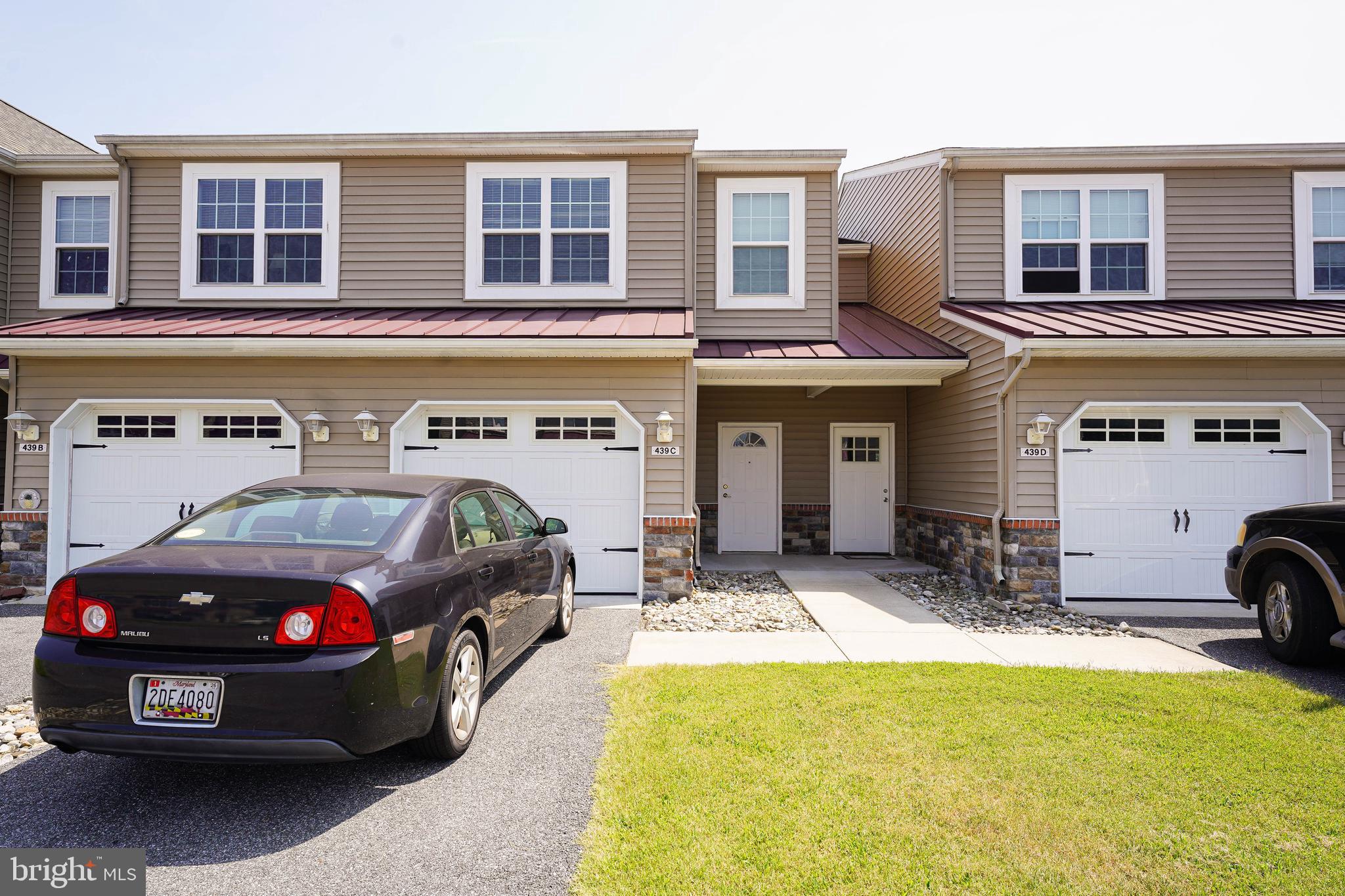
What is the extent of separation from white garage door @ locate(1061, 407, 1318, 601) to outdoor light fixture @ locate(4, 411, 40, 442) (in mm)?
11437

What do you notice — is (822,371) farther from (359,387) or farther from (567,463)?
(359,387)

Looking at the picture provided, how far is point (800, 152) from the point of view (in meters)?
9.30

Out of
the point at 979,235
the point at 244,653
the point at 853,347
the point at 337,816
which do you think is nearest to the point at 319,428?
the point at 244,653

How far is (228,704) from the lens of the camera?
2.80 meters

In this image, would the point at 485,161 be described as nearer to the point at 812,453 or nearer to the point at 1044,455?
the point at 812,453

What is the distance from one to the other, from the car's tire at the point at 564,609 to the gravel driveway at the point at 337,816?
189 centimetres

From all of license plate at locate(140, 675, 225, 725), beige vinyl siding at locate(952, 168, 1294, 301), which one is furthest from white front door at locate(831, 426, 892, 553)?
license plate at locate(140, 675, 225, 725)

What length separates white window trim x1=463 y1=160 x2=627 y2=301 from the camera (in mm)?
8961

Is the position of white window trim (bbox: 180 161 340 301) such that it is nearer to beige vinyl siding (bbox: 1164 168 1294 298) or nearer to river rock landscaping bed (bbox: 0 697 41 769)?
river rock landscaping bed (bbox: 0 697 41 769)

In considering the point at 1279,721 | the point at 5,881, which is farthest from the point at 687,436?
the point at 5,881

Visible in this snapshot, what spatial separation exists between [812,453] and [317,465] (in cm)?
745

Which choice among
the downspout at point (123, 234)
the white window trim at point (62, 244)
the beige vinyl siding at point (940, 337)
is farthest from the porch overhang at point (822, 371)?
the white window trim at point (62, 244)

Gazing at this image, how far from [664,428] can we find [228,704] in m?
5.32

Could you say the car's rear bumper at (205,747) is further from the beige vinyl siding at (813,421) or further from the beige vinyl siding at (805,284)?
the beige vinyl siding at (813,421)
